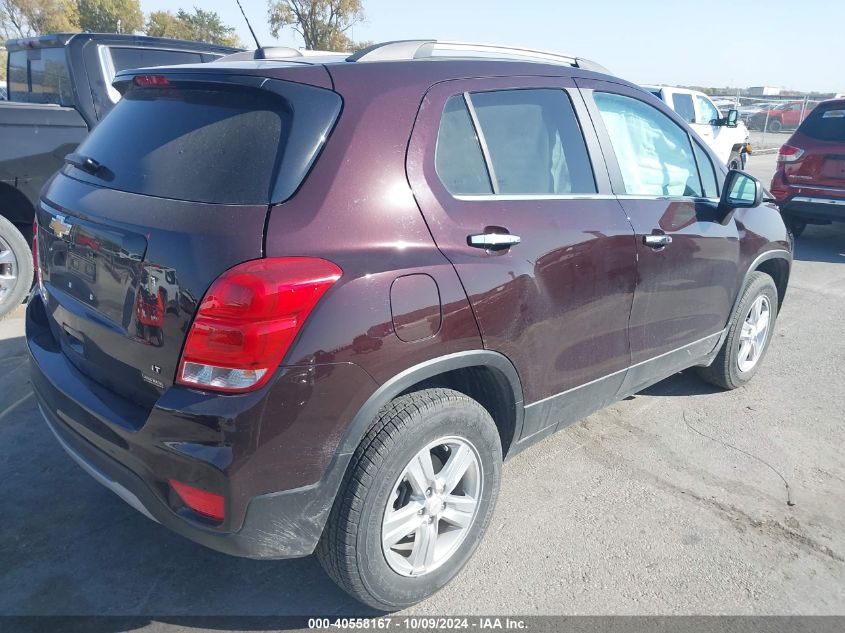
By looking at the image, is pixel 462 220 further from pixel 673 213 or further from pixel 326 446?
pixel 673 213

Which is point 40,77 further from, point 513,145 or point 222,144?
point 513,145

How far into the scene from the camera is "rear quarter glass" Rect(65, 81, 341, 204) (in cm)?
211

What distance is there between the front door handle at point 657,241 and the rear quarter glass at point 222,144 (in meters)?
1.65

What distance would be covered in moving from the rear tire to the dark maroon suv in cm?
261

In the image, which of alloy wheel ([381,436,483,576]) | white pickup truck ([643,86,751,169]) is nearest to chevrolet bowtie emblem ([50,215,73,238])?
alloy wheel ([381,436,483,576])

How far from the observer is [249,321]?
6.40ft

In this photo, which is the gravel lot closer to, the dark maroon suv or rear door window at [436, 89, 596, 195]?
the dark maroon suv

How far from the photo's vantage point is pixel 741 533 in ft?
9.89

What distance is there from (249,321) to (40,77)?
5.55 metres

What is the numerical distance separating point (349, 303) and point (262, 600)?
4.09 feet

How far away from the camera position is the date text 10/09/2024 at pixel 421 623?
96.5 inches

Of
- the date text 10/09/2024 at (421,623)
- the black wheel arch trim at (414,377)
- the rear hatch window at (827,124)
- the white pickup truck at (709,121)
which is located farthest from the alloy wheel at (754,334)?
the white pickup truck at (709,121)

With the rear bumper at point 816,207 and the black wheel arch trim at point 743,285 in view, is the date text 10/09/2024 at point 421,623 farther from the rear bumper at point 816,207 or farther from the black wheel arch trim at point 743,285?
the rear bumper at point 816,207

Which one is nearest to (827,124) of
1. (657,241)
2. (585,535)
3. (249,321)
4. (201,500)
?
(657,241)
